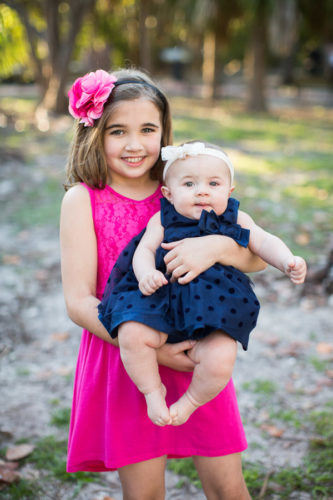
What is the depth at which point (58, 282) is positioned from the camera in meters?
4.92

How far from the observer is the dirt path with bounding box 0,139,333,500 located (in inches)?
116

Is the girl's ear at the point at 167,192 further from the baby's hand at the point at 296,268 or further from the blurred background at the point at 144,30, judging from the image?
the blurred background at the point at 144,30

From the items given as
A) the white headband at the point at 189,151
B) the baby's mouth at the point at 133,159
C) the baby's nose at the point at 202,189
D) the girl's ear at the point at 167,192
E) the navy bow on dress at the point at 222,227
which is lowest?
the navy bow on dress at the point at 222,227

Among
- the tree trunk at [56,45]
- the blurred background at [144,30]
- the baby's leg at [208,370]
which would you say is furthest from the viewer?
the blurred background at [144,30]

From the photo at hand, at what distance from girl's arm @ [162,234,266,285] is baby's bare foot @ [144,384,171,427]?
0.36m

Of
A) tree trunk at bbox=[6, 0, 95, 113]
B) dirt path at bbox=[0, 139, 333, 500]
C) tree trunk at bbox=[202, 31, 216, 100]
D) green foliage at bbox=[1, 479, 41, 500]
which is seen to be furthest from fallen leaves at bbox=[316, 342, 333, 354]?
tree trunk at bbox=[202, 31, 216, 100]

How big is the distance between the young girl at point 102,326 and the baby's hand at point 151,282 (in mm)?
256

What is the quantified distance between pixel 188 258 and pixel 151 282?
0.14 metres

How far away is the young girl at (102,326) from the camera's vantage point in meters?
1.85

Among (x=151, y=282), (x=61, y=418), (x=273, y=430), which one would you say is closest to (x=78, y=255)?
(x=151, y=282)

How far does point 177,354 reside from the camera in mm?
1674

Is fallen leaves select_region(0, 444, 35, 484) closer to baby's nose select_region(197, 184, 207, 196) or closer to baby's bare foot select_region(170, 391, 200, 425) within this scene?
baby's bare foot select_region(170, 391, 200, 425)

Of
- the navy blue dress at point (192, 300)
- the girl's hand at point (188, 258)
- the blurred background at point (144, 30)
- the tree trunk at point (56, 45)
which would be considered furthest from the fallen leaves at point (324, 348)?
the tree trunk at point (56, 45)

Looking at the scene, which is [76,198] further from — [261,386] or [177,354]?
[261,386]
